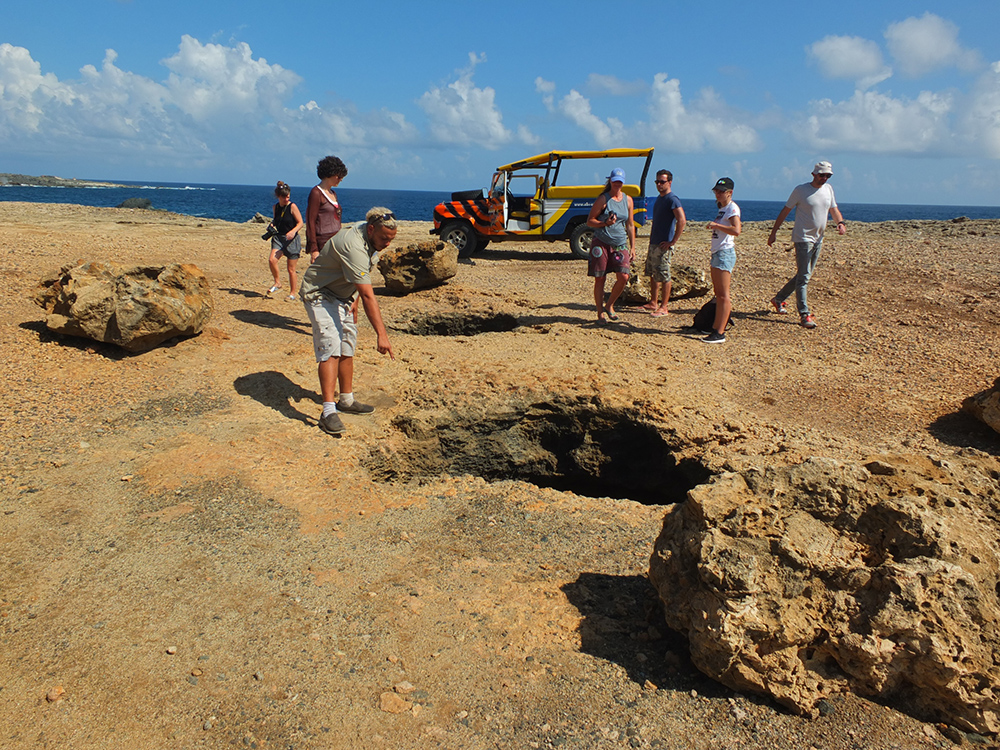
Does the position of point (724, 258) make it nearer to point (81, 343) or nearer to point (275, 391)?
point (275, 391)

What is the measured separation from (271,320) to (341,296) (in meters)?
3.01

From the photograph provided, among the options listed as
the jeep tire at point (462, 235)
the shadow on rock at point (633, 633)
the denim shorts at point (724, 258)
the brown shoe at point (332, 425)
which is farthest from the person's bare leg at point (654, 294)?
the jeep tire at point (462, 235)

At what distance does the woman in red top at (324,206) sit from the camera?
6.34 metres

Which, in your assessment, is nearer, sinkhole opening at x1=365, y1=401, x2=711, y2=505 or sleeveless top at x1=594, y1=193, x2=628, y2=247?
sinkhole opening at x1=365, y1=401, x2=711, y2=505

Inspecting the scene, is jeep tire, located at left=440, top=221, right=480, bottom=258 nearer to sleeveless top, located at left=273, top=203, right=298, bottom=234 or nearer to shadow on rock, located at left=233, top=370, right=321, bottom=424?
sleeveless top, located at left=273, top=203, right=298, bottom=234

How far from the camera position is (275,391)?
550 centimetres

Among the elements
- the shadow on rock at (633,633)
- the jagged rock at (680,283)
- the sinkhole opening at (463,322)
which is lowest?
the shadow on rock at (633,633)

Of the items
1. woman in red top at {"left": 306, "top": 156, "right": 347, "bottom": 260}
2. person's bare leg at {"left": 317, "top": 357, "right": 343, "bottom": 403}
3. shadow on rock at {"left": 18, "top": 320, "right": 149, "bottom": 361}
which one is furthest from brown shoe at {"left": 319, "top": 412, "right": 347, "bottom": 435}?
shadow on rock at {"left": 18, "top": 320, "right": 149, "bottom": 361}

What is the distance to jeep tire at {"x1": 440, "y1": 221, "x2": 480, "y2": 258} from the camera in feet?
47.8

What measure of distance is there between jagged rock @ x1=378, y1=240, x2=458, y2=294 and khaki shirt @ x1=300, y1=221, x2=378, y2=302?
470cm

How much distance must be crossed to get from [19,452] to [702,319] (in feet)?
22.5

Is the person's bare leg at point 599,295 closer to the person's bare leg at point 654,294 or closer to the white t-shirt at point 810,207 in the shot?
the person's bare leg at point 654,294

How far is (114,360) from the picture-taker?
19.2 feet

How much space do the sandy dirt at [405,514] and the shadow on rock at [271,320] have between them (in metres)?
0.05
